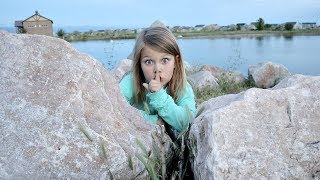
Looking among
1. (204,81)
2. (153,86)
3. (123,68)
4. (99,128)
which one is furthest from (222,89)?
(99,128)

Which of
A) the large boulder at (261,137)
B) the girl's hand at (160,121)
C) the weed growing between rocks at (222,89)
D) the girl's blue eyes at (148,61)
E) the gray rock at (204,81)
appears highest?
the girl's blue eyes at (148,61)

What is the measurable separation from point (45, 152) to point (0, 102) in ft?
1.27

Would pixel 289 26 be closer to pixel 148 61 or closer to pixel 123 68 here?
pixel 123 68

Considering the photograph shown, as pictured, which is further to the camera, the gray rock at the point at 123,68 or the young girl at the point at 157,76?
the gray rock at the point at 123,68

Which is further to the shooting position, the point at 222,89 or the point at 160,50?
the point at 222,89

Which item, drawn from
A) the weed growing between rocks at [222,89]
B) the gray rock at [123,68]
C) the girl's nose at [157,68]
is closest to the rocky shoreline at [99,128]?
the girl's nose at [157,68]

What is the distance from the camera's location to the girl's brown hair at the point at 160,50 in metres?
4.55

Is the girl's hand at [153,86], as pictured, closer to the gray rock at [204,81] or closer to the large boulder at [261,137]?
the large boulder at [261,137]

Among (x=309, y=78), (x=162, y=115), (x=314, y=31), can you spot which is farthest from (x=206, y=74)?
(x=314, y=31)

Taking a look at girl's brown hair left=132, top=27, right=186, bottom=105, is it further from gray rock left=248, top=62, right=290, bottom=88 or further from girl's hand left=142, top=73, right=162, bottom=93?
gray rock left=248, top=62, right=290, bottom=88

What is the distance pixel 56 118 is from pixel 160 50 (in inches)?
85.3

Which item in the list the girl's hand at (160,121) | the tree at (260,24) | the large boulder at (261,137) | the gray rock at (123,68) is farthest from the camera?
the tree at (260,24)

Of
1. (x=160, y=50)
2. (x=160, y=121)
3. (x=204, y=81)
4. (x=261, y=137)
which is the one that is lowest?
(x=204, y=81)

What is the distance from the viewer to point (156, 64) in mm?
4512
